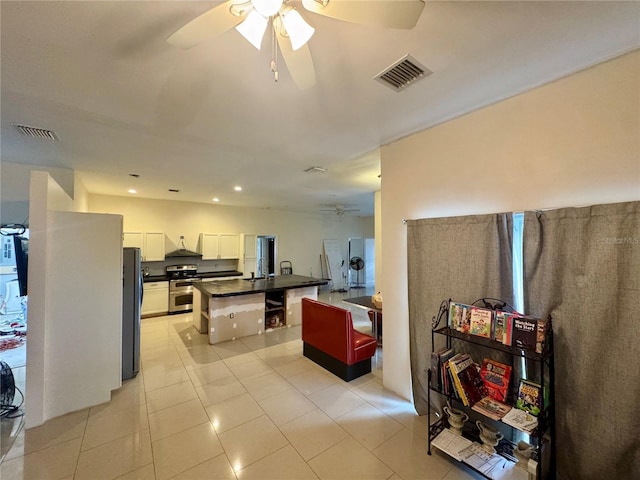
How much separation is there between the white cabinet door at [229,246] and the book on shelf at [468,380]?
644 centimetres

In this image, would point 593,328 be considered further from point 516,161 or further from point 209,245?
point 209,245

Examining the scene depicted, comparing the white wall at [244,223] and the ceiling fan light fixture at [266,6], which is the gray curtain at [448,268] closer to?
the ceiling fan light fixture at [266,6]

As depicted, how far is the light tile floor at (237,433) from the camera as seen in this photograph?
1.93 metres

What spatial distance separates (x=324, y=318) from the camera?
138 inches

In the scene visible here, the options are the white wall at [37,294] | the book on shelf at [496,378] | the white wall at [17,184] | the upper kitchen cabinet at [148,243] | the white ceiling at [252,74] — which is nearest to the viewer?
the white ceiling at [252,74]

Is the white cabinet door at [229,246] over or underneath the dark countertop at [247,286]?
over

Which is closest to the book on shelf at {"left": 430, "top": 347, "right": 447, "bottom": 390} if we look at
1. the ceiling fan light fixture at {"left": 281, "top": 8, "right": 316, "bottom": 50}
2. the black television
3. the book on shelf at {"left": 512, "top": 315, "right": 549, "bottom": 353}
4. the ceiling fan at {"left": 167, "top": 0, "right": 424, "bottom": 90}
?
the book on shelf at {"left": 512, "top": 315, "right": 549, "bottom": 353}

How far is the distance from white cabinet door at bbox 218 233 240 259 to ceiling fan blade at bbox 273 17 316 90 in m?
6.45

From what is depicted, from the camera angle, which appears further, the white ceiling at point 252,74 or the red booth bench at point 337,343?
the red booth bench at point 337,343

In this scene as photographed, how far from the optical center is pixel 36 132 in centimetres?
264

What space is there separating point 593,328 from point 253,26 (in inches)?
98.7

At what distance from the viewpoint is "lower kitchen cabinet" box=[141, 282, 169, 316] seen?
5871 mm

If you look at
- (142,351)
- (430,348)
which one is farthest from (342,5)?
(142,351)

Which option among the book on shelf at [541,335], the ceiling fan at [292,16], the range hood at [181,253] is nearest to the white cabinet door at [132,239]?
the range hood at [181,253]
